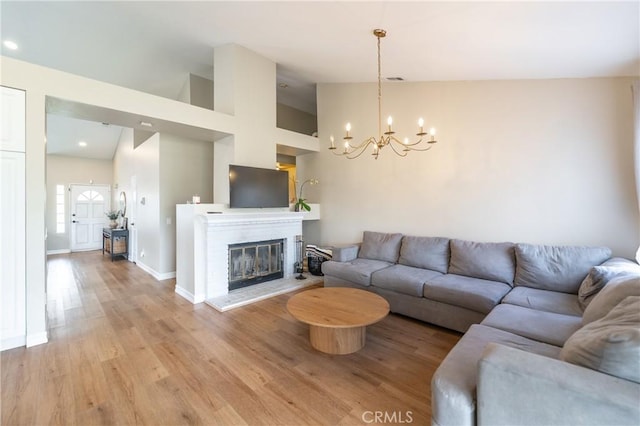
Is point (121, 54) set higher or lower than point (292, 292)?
higher

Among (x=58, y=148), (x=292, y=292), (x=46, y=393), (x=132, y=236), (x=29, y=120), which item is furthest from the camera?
(x=58, y=148)

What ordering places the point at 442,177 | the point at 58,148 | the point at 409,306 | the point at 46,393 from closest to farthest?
the point at 46,393 < the point at 409,306 < the point at 442,177 < the point at 58,148

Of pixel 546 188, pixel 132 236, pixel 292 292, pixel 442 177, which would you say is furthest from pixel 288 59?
pixel 132 236

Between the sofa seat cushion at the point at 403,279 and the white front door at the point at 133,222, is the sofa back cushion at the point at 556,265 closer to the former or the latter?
the sofa seat cushion at the point at 403,279

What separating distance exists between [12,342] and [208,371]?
6.43 feet

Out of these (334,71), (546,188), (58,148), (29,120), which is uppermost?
(334,71)

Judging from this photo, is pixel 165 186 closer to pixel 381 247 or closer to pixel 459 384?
pixel 381 247

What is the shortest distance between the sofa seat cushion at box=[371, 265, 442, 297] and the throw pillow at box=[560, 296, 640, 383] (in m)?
1.70

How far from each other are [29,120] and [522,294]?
5.02 m

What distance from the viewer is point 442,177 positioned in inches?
152

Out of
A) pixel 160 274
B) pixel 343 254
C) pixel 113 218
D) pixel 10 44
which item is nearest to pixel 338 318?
pixel 343 254

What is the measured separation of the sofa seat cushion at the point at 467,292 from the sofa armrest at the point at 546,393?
148cm

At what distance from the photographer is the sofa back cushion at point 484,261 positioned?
3.04 meters

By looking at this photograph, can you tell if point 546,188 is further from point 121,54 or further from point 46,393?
point 121,54
